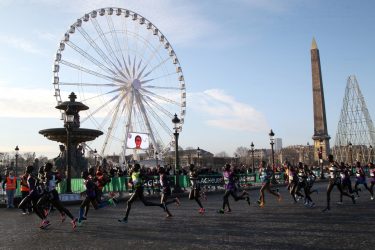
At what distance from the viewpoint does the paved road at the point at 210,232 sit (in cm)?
853

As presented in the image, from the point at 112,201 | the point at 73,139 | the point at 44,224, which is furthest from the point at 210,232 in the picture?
the point at 73,139

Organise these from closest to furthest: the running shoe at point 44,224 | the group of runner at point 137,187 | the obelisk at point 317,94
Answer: the running shoe at point 44,224
the group of runner at point 137,187
the obelisk at point 317,94

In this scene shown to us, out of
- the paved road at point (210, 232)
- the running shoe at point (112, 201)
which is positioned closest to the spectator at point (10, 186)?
the running shoe at point (112, 201)

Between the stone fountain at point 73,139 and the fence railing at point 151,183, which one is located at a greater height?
the stone fountain at point 73,139

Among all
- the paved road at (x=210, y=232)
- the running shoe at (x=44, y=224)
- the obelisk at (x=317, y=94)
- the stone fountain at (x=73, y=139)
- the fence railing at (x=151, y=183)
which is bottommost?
the paved road at (x=210, y=232)

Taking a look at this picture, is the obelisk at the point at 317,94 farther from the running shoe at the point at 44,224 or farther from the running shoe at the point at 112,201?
the running shoe at the point at 44,224

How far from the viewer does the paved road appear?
28.0ft

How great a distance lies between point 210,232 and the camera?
10.1 meters

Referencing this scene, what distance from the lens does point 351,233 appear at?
9438mm

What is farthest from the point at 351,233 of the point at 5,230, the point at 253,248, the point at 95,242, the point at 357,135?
the point at 357,135

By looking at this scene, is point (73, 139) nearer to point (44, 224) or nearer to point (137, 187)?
point (137, 187)

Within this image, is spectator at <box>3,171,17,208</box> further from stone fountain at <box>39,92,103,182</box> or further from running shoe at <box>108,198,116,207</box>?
stone fountain at <box>39,92,103,182</box>

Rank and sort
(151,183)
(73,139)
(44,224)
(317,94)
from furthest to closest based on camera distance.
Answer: (317,94) → (73,139) → (151,183) → (44,224)

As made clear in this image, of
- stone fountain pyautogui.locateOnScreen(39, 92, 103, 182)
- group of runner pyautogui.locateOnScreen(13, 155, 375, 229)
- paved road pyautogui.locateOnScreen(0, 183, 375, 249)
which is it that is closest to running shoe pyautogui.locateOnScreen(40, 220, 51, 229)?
group of runner pyautogui.locateOnScreen(13, 155, 375, 229)
